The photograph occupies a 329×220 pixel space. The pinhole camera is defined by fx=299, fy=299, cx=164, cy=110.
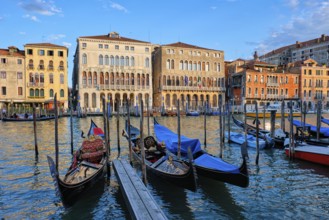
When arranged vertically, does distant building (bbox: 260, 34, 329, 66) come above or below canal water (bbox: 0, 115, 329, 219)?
above

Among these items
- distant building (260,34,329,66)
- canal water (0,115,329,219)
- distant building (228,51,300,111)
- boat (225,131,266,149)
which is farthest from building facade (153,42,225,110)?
canal water (0,115,329,219)

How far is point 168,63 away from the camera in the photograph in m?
34.3

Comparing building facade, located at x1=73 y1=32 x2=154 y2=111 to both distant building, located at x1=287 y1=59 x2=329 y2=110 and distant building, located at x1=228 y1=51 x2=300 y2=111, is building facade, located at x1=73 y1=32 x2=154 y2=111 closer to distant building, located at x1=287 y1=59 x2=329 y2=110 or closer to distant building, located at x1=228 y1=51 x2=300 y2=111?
distant building, located at x1=228 y1=51 x2=300 y2=111

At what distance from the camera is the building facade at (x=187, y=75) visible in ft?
112

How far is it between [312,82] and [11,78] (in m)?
34.9

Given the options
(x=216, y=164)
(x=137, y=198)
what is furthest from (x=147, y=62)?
(x=137, y=198)

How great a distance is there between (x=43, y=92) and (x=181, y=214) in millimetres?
29190

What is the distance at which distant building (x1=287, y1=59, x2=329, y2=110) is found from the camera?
123ft

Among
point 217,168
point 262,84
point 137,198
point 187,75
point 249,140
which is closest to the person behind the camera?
point 137,198

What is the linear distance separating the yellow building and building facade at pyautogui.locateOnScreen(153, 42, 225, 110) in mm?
10514

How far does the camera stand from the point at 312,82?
37.9 meters

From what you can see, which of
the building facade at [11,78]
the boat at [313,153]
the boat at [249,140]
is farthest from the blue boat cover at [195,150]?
the building facade at [11,78]

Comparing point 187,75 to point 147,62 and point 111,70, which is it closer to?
point 147,62

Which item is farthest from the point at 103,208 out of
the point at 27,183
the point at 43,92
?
the point at 43,92
